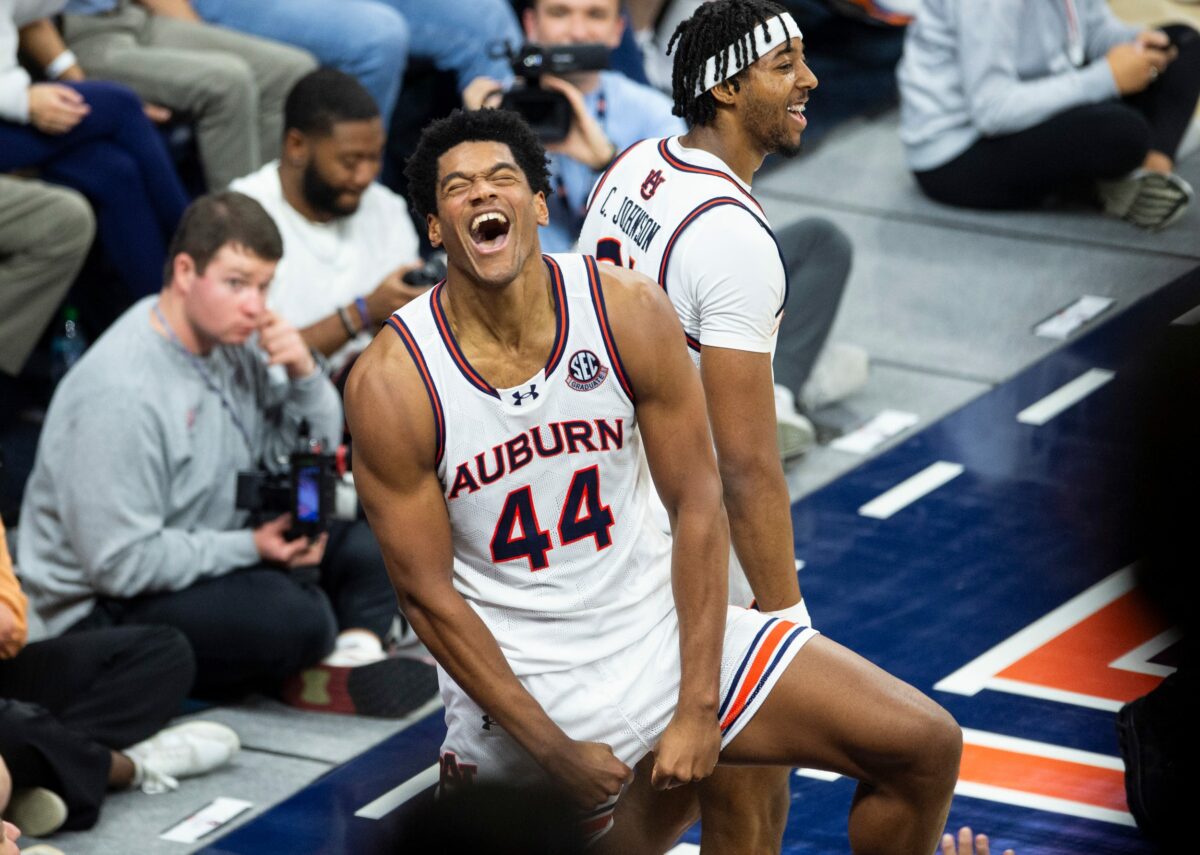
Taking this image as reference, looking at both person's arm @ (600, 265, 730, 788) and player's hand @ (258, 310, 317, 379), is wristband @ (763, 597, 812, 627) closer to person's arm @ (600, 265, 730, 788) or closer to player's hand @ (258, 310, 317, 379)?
person's arm @ (600, 265, 730, 788)

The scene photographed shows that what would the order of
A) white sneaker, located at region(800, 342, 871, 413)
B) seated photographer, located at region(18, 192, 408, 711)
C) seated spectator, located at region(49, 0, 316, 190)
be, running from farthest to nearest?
white sneaker, located at region(800, 342, 871, 413)
seated spectator, located at region(49, 0, 316, 190)
seated photographer, located at region(18, 192, 408, 711)

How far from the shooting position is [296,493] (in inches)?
206

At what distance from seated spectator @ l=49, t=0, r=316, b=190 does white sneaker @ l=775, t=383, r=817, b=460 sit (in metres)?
2.00

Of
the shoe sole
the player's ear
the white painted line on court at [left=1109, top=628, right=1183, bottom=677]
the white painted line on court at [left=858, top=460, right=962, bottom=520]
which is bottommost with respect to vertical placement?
the white painted line on court at [left=858, top=460, right=962, bottom=520]

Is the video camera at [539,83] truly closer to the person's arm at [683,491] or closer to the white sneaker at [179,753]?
the white sneaker at [179,753]

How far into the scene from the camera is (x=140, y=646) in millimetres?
4828

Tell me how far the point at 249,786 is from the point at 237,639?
0.40 m

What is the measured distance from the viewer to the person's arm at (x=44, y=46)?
6.33m

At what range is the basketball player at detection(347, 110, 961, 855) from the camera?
11.3ft

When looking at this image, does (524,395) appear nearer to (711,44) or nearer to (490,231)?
(490,231)

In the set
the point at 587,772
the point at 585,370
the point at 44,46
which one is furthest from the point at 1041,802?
the point at 44,46

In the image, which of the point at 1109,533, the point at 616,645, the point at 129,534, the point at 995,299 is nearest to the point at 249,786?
the point at 129,534

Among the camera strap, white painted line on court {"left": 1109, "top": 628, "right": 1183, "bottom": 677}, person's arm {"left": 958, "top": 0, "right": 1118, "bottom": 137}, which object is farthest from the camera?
person's arm {"left": 958, "top": 0, "right": 1118, "bottom": 137}

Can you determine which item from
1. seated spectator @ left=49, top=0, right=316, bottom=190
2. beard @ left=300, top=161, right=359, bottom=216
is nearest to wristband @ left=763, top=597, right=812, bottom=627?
beard @ left=300, top=161, right=359, bottom=216
